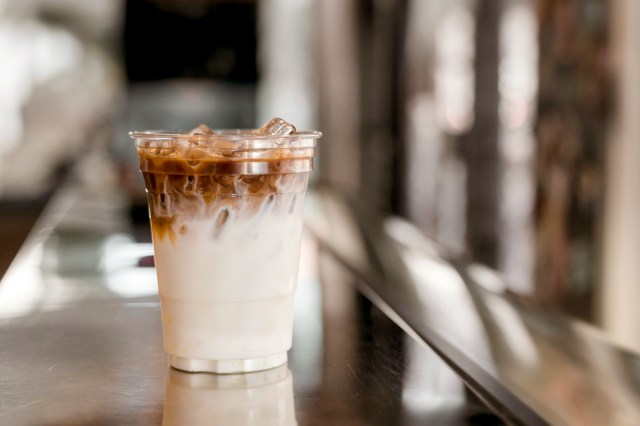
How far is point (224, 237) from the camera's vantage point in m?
0.85

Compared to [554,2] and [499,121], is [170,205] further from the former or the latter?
[499,121]

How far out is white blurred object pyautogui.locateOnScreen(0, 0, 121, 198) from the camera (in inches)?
215

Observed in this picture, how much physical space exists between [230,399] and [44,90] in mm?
5089

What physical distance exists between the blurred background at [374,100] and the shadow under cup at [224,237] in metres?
2.61

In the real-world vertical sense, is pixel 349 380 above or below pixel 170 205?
below

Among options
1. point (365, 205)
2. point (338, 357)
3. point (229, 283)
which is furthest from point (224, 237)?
point (365, 205)

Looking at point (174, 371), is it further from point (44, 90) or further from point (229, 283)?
point (44, 90)

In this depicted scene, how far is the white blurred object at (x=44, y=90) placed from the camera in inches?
215

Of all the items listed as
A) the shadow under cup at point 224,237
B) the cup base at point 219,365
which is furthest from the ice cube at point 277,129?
the cup base at point 219,365

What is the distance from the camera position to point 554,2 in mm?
3838

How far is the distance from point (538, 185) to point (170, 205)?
3.26 meters

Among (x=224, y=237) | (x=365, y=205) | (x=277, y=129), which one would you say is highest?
(x=277, y=129)

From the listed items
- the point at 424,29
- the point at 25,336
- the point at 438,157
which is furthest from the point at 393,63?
the point at 25,336

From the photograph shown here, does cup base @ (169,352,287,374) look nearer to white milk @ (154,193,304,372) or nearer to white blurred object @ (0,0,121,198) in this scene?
white milk @ (154,193,304,372)
